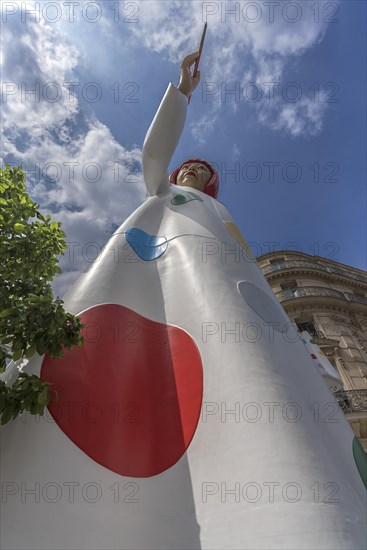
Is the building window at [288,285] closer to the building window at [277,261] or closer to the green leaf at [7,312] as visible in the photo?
the building window at [277,261]

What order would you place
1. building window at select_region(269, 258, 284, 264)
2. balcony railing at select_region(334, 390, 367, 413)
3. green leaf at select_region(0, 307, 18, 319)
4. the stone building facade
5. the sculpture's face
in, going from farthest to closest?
building window at select_region(269, 258, 284, 264) → the stone building facade → balcony railing at select_region(334, 390, 367, 413) → the sculpture's face → green leaf at select_region(0, 307, 18, 319)

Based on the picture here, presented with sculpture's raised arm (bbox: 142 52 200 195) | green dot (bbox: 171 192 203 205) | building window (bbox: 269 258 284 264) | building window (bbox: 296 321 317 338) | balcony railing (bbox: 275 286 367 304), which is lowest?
green dot (bbox: 171 192 203 205)

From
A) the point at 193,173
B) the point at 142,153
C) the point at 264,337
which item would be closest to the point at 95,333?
the point at 264,337

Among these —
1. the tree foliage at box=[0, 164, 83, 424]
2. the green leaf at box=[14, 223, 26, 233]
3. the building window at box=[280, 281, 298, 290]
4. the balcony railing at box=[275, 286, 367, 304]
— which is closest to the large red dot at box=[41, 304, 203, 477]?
the tree foliage at box=[0, 164, 83, 424]

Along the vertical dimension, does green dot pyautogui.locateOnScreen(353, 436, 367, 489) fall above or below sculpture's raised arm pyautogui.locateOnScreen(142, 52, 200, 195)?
below

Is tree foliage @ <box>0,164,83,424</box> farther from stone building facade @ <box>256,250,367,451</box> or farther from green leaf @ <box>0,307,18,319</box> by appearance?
stone building facade @ <box>256,250,367,451</box>

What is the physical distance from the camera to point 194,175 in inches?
227

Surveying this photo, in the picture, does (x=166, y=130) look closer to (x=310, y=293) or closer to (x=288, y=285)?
(x=310, y=293)

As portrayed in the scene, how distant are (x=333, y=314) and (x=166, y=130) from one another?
45.8 ft

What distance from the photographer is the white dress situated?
1.50 m

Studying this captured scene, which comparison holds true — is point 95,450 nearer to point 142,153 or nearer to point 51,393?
point 51,393

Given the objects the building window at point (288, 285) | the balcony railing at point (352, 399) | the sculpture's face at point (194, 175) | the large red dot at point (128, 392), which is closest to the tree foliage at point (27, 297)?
the large red dot at point (128, 392)

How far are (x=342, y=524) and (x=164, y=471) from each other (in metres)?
0.90

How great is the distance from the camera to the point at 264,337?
2.25 meters
